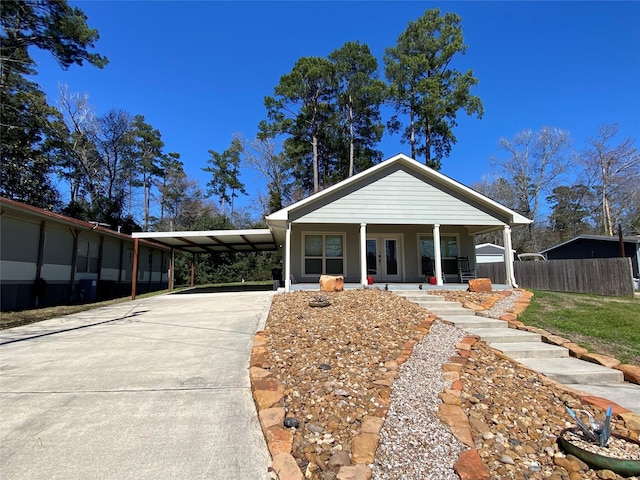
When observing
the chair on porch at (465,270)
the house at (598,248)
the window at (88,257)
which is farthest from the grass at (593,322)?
the window at (88,257)

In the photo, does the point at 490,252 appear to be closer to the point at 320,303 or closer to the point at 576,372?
the point at 320,303

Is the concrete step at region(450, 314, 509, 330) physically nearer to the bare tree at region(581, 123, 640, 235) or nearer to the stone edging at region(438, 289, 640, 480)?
the stone edging at region(438, 289, 640, 480)

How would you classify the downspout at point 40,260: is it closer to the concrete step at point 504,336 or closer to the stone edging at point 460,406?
the stone edging at point 460,406

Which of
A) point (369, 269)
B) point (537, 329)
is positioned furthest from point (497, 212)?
point (537, 329)

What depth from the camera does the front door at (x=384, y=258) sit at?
1286 centimetres

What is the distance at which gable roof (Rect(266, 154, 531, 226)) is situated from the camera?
11.3 m

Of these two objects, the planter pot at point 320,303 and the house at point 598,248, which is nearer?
the planter pot at point 320,303

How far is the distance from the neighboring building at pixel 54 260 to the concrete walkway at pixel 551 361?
37.6 ft

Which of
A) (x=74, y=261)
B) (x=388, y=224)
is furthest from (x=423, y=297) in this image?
(x=74, y=261)

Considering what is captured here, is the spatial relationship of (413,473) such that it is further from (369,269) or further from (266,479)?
(369,269)

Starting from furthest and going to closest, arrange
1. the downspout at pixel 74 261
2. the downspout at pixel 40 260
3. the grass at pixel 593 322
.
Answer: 1. the downspout at pixel 74 261
2. the downspout at pixel 40 260
3. the grass at pixel 593 322

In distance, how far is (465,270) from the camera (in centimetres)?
1289

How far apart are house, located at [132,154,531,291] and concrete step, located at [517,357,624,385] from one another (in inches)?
250

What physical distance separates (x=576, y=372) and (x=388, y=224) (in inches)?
326
